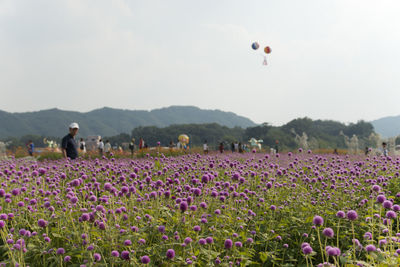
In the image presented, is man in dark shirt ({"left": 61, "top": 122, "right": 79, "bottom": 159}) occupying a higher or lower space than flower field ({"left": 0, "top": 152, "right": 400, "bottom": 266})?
higher

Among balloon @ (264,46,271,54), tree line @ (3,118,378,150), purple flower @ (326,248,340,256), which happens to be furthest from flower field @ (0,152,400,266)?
tree line @ (3,118,378,150)

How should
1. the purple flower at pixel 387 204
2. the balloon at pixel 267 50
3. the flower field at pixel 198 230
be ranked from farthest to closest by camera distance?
the balloon at pixel 267 50, the purple flower at pixel 387 204, the flower field at pixel 198 230

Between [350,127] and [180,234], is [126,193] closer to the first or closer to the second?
[180,234]

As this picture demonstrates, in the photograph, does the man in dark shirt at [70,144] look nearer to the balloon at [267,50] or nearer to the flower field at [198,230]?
the flower field at [198,230]

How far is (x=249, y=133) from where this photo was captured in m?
146

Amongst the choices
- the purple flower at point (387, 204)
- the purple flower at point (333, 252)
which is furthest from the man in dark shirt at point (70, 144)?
the purple flower at point (333, 252)

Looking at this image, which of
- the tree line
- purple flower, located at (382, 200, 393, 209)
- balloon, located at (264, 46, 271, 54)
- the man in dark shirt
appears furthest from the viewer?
the tree line

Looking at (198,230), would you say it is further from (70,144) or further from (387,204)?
(70,144)

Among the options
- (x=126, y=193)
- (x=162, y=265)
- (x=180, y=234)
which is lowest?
(x=162, y=265)

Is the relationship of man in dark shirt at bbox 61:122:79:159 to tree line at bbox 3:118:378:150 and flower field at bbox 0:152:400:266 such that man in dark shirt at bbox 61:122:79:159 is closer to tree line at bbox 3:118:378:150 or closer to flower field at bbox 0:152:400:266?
flower field at bbox 0:152:400:266

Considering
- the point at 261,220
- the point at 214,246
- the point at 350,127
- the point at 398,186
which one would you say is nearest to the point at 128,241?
the point at 214,246

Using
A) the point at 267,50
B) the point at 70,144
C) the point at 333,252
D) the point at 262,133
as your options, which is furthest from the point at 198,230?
the point at 262,133

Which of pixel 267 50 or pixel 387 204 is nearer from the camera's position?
pixel 387 204

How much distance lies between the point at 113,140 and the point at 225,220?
17886cm
